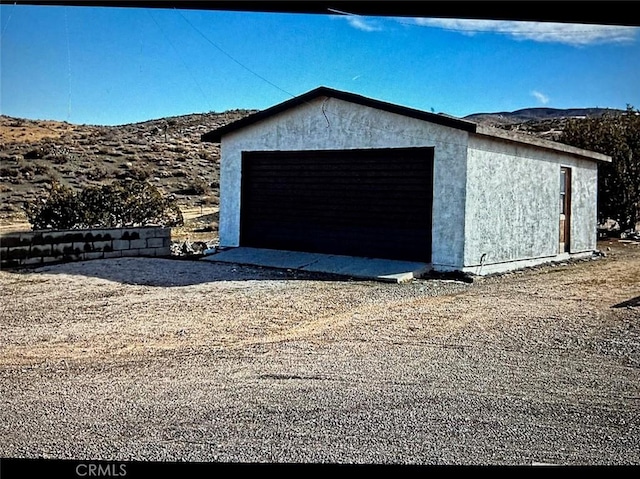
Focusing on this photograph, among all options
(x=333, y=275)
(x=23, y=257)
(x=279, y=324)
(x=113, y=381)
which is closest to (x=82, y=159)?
(x=23, y=257)

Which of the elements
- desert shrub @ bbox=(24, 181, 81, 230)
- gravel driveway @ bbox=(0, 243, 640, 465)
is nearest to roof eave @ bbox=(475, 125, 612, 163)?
gravel driveway @ bbox=(0, 243, 640, 465)

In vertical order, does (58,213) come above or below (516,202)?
below

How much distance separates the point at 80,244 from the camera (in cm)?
1114

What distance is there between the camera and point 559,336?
6.34 metres

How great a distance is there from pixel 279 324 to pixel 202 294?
6.60ft

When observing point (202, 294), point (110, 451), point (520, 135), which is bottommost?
point (110, 451)

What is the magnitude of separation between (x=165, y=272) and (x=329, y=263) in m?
2.67

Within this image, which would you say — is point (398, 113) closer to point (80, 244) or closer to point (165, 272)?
point (165, 272)

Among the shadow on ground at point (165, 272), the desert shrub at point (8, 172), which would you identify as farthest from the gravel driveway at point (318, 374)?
the desert shrub at point (8, 172)

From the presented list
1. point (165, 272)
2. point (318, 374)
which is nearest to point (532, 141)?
point (165, 272)

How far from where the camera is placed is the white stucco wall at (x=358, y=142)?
34.8ft

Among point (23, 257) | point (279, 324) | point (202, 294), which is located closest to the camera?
point (279, 324)

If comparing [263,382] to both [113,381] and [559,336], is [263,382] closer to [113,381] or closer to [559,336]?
[113,381]

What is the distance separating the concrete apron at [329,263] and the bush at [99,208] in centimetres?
315
